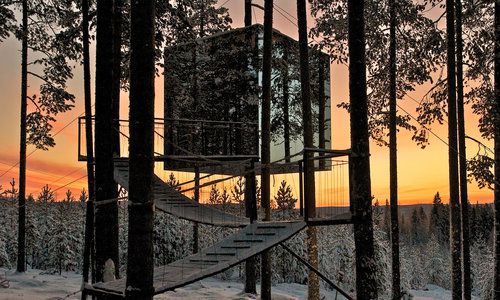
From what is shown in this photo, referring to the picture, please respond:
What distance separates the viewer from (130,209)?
558 cm

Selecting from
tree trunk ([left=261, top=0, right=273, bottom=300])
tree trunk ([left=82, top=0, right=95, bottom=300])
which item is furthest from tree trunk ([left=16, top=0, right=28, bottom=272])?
tree trunk ([left=261, top=0, right=273, bottom=300])

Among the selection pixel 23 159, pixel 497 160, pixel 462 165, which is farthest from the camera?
pixel 23 159

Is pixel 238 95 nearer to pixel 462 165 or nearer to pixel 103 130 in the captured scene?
pixel 462 165

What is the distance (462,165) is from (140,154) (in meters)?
11.6

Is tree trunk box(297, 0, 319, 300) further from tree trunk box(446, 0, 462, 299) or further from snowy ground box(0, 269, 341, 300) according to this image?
tree trunk box(446, 0, 462, 299)

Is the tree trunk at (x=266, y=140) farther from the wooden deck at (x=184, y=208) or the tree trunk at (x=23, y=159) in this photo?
the tree trunk at (x=23, y=159)

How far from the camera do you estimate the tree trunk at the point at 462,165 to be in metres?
14.4

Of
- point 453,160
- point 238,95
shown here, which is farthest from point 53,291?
point 453,160

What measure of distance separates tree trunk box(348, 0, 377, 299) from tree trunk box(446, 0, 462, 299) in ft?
21.8

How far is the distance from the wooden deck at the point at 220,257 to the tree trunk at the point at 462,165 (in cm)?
785

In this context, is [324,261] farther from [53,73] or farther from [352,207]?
[352,207]

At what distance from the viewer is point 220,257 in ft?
26.4

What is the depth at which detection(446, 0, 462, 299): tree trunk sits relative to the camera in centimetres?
1322

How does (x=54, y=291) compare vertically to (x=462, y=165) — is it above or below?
below
